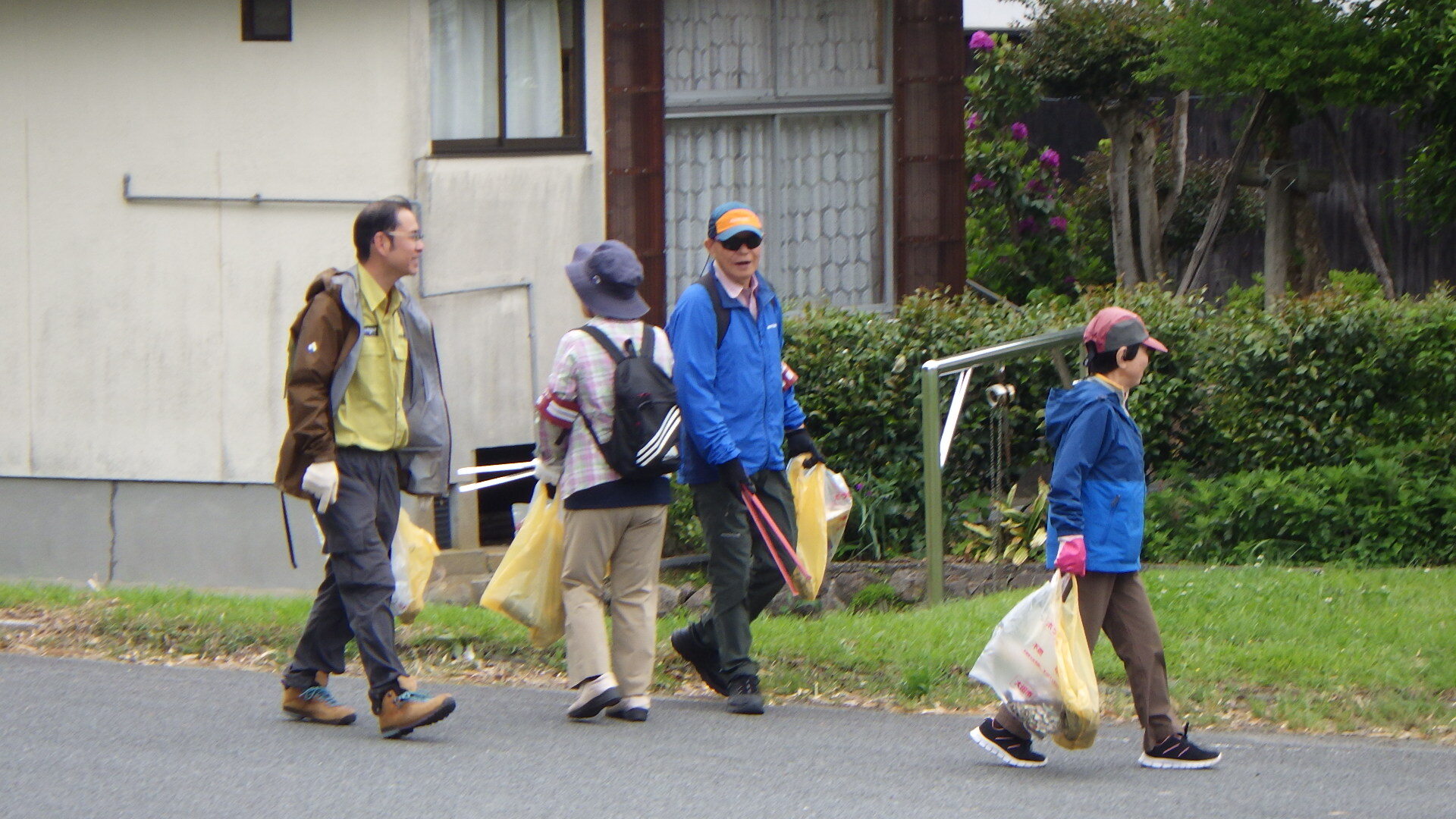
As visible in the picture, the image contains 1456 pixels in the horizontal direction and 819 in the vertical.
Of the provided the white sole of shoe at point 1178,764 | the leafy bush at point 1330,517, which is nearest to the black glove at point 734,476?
the white sole of shoe at point 1178,764

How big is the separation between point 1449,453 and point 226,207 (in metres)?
6.72

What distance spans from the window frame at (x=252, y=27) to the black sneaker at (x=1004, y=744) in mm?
6143

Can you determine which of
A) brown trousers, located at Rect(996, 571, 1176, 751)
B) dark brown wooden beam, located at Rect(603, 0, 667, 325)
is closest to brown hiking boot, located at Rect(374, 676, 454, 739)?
brown trousers, located at Rect(996, 571, 1176, 751)

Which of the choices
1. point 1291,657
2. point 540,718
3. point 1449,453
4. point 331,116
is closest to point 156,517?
point 331,116

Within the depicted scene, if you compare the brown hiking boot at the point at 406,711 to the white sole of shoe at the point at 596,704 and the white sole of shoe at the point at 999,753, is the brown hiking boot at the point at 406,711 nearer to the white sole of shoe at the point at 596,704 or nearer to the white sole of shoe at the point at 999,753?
the white sole of shoe at the point at 596,704

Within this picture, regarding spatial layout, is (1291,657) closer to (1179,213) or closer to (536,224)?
(536,224)

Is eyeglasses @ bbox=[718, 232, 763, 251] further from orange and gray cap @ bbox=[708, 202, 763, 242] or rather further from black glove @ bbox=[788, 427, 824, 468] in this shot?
black glove @ bbox=[788, 427, 824, 468]

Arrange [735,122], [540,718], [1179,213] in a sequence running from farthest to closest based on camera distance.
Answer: [1179,213], [735,122], [540,718]

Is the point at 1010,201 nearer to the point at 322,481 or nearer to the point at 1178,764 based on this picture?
the point at 1178,764

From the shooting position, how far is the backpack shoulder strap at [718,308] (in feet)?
21.5

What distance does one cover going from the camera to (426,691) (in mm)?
7082

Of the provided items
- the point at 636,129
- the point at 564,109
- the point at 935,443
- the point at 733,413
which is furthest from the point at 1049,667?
the point at 564,109

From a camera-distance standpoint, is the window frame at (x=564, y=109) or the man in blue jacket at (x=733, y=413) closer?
the man in blue jacket at (x=733, y=413)

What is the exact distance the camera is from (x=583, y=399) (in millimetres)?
6426
